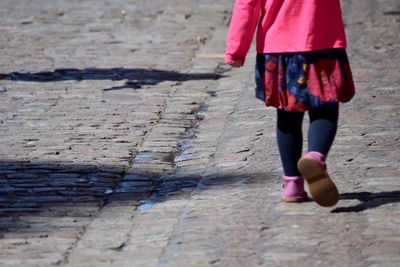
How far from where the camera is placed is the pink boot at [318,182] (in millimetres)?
5160

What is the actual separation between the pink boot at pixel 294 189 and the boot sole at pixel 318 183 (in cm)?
33

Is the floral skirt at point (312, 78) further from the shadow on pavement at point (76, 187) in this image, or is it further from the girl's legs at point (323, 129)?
the shadow on pavement at point (76, 187)

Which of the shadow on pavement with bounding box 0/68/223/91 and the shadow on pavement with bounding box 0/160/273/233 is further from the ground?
the shadow on pavement with bounding box 0/160/273/233

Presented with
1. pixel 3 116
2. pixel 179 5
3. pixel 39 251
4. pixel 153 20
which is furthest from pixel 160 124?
pixel 179 5

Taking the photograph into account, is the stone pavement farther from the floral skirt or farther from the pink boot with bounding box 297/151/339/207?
Result: the floral skirt

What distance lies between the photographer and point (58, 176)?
6273 millimetres

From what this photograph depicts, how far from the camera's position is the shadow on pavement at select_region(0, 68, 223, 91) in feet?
31.2

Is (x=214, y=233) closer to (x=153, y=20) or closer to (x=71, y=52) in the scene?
(x=71, y=52)

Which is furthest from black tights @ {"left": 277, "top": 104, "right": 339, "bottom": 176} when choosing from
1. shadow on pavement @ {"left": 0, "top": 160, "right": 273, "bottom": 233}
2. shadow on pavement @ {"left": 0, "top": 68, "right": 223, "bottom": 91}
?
shadow on pavement @ {"left": 0, "top": 68, "right": 223, "bottom": 91}

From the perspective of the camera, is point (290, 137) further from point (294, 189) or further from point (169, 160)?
point (169, 160)

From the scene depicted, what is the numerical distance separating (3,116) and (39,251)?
3302 millimetres

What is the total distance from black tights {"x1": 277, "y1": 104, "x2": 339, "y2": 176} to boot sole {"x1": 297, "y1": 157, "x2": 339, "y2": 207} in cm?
20

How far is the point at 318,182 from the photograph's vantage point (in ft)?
17.0


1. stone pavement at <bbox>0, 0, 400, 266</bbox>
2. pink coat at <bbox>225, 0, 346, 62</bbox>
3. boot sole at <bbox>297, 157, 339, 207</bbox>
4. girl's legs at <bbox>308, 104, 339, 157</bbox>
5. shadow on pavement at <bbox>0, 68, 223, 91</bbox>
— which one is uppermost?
pink coat at <bbox>225, 0, 346, 62</bbox>
